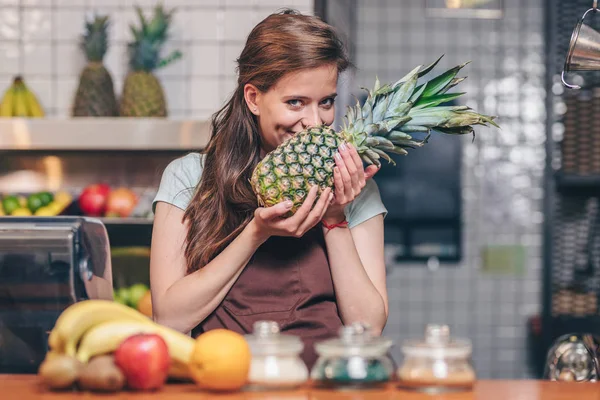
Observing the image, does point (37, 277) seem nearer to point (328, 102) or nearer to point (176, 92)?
point (328, 102)

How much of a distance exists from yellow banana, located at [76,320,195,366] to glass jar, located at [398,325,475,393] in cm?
38

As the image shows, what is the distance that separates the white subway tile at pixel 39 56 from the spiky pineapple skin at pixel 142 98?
48 centimetres

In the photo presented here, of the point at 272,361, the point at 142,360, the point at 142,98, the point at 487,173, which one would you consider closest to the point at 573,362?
the point at 272,361

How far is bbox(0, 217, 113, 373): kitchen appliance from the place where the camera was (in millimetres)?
1896

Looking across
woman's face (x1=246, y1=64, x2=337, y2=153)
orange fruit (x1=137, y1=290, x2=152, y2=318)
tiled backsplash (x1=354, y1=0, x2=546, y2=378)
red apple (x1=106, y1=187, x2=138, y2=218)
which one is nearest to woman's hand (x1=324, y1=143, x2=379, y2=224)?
woman's face (x1=246, y1=64, x2=337, y2=153)

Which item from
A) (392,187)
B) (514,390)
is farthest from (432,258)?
(514,390)

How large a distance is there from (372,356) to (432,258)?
411 cm

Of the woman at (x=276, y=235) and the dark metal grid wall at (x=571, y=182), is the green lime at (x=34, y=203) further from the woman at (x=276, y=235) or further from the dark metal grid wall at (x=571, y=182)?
the dark metal grid wall at (x=571, y=182)

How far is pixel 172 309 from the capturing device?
6.83 ft

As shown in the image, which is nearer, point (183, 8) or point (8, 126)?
point (8, 126)

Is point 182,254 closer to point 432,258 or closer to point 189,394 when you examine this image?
point 189,394

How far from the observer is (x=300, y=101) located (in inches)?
83.8

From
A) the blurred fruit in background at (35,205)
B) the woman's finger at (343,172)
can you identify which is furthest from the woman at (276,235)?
the blurred fruit in background at (35,205)

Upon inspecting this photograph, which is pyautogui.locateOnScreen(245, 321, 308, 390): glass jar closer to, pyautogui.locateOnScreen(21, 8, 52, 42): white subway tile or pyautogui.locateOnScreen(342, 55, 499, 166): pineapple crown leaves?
pyautogui.locateOnScreen(342, 55, 499, 166): pineapple crown leaves
